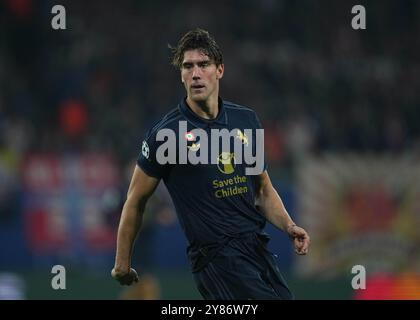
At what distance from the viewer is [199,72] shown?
585 centimetres

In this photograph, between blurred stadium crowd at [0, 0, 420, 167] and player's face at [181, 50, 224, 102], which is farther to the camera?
blurred stadium crowd at [0, 0, 420, 167]

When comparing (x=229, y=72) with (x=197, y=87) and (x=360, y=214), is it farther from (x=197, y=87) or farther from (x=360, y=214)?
(x=197, y=87)

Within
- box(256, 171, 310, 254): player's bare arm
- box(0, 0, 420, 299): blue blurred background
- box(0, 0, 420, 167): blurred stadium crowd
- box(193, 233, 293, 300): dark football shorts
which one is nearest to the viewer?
box(193, 233, 293, 300): dark football shorts

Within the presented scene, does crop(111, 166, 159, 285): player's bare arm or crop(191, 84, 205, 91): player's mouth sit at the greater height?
crop(191, 84, 205, 91): player's mouth

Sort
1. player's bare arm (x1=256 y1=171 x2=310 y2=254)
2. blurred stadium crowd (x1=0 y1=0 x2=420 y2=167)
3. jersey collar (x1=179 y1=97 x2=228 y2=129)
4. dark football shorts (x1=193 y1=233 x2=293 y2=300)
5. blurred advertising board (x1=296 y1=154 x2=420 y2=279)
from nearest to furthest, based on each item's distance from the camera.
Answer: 1. dark football shorts (x1=193 y1=233 x2=293 y2=300)
2. jersey collar (x1=179 y1=97 x2=228 y2=129)
3. player's bare arm (x1=256 y1=171 x2=310 y2=254)
4. blurred advertising board (x1=296 y1=154 x2=420 y2=279)
5. blurred stadium crowd (x1=0 y1=0 x2=420 y2=167)

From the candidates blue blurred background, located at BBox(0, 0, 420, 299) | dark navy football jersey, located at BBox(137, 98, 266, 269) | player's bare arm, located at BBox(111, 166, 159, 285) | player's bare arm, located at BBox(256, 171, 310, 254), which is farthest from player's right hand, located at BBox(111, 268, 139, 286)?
blue blurred background, located at BBox(0, 0, 420, 299)

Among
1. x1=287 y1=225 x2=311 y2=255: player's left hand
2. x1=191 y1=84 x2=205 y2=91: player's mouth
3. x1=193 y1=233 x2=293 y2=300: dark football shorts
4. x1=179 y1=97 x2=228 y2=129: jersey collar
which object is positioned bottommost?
x1=193 y1=233 x2=293 y2=300: dark football shorts

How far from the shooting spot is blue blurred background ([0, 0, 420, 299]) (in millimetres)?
13609

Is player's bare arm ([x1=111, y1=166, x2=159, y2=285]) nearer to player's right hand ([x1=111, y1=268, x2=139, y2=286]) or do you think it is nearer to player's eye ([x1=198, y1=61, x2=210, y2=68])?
player's right hand ([x1=111, y1=268, x2=139, y2=286])

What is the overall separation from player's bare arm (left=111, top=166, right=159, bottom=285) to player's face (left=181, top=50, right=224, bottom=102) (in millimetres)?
568

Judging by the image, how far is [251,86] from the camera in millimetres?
16578

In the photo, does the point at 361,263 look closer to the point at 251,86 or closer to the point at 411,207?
the point at 411,207

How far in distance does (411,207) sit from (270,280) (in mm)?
8187

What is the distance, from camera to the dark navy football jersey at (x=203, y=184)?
584 cm
